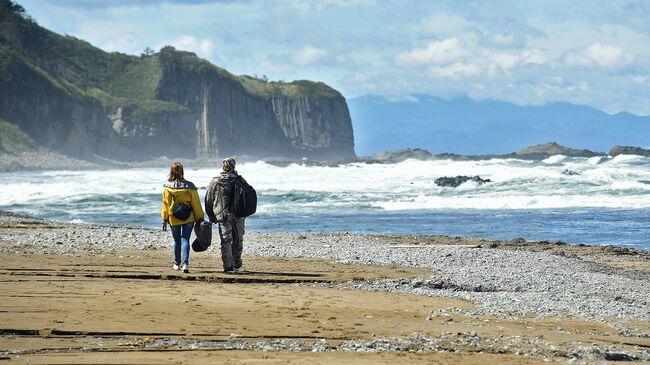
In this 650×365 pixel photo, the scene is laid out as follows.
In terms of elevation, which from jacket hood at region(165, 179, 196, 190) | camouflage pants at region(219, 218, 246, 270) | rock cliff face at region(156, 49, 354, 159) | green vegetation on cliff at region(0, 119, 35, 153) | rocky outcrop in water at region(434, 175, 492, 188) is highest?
rock cliff face at region(156, 49, 354, 159)

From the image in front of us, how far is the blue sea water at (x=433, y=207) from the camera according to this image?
29.5 metres

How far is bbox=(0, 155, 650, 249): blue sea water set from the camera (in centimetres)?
2955

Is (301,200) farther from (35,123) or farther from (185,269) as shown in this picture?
(35,123)

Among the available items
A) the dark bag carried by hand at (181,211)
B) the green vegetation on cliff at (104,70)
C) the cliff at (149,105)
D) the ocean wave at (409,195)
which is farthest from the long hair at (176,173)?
the green vegetation on cliff at (104,70)

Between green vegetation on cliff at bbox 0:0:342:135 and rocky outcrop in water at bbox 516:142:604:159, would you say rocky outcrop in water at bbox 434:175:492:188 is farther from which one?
green vegetation on cliff at bbox 0:0:342:135

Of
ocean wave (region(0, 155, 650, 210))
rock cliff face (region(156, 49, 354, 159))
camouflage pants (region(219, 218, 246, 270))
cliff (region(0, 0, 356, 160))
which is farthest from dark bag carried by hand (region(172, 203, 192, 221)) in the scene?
rock cliff face (region(156, 49, 354, 159))

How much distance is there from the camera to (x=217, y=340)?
31.9 ft

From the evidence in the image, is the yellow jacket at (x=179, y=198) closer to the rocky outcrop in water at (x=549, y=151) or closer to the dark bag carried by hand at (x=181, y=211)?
the dark bag carried by hand at (x=181, y=211)

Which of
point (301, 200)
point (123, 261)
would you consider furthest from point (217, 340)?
point (301, 200)

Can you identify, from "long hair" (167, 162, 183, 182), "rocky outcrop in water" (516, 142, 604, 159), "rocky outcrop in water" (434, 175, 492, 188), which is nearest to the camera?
"long hair" (167, 162, 183, 182)

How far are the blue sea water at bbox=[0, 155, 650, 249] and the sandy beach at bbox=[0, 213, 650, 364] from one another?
9.77 metres

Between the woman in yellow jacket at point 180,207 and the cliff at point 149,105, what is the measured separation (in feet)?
368

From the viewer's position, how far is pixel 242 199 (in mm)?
14828

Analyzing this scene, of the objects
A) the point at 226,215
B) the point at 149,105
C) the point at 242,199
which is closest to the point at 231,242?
the point at 226,215
